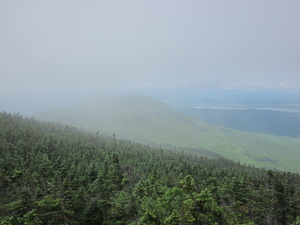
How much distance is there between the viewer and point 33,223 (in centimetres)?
2370

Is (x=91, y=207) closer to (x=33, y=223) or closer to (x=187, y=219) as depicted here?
(x=33, y=223)

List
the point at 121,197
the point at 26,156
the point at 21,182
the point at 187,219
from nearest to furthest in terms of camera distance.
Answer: the point at 187,219 < the point at 121,197 < the point at 21,182 < the point at 26,156

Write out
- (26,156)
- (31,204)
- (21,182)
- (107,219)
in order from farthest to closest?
(26,156), (21,182), (107,219), (31,204)

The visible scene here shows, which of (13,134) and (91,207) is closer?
(91,207)

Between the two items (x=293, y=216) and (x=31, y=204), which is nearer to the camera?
(x=31, y=204)

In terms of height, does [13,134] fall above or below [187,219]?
below

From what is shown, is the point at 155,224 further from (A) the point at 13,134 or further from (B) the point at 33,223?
(A) the point at 13,134

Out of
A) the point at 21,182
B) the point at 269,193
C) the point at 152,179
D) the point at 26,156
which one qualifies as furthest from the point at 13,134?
the point at 269,193

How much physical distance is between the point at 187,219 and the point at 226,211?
19.2 ft

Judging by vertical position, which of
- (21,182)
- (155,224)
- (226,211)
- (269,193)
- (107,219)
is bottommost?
(107,219)

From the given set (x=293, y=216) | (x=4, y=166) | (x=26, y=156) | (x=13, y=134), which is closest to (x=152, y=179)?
(x=293, y=216)

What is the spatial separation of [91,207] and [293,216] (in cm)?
3793

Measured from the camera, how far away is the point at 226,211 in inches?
927

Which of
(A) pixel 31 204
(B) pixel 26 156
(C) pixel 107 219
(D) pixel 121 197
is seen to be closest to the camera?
(A) pixel 31 204
